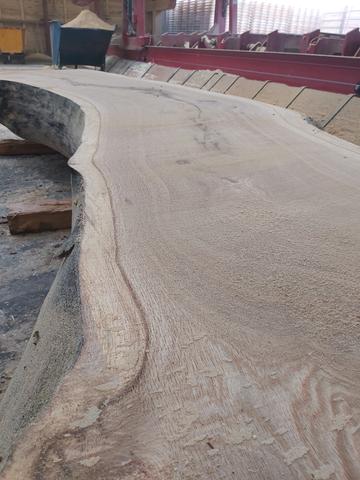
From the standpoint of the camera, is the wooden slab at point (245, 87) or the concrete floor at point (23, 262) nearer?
the concrete floor at point (23, 262)

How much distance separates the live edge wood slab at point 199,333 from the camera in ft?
1.66

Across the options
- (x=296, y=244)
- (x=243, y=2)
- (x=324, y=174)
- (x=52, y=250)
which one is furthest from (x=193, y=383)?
(x=243, y=2)

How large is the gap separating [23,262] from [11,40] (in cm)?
963

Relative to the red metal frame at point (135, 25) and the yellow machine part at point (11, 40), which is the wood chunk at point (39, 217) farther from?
the yellow machine part at point (11, 40)

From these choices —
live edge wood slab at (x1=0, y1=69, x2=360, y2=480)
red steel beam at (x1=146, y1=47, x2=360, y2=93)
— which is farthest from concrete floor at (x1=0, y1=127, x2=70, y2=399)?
red steel beam at (x1=146, y1=47, x2=360, y2=93)

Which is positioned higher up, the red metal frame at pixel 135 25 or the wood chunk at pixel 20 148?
the red metal frame at pixel 135 25

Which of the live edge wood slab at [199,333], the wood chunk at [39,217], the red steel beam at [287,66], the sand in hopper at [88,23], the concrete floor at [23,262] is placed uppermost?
the sand in hopper at [88,23]

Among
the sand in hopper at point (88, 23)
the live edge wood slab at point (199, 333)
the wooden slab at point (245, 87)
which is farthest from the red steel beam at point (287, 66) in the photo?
the live edge wood slab at point (199, 333)

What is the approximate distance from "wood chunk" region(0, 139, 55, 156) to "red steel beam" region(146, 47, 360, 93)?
7.60ft

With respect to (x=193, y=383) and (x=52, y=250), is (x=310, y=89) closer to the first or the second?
(x=52, y=250)

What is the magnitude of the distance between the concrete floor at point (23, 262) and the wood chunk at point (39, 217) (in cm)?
4

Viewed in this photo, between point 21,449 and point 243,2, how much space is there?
44.4 feet

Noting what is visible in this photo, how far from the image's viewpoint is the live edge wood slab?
1.66 ft

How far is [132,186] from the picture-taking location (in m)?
1.30
